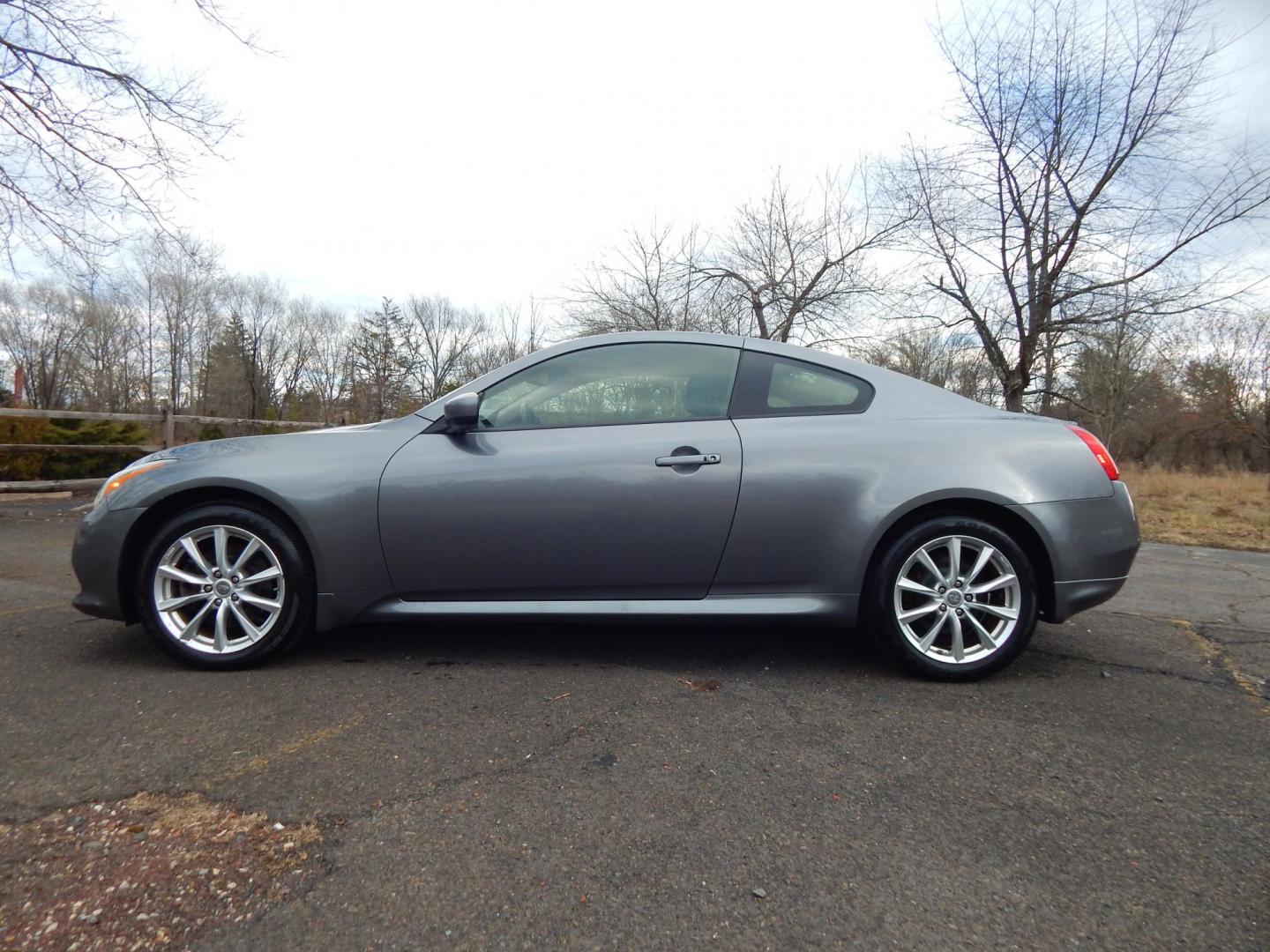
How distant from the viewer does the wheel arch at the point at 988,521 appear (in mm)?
3047

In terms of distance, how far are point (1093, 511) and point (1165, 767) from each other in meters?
1.08

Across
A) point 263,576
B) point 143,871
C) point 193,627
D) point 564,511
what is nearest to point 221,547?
point 263,576

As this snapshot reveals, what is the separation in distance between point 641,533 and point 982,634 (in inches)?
56.4

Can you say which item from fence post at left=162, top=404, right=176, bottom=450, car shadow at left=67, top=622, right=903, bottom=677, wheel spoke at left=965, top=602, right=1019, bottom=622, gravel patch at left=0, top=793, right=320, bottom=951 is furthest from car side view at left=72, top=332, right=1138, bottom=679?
fence post at left=162, top=404, right=176, bottom=450

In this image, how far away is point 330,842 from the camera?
71.3 inches

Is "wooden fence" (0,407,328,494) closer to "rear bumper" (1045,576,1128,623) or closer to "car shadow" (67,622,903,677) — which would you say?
"car shadow" (67,622,903,677)

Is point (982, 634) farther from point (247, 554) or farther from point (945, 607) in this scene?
point (247, 554)

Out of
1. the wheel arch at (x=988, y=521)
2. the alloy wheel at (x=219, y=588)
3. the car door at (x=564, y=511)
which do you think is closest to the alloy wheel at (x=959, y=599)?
the wheel arch at (x=988, y=521)

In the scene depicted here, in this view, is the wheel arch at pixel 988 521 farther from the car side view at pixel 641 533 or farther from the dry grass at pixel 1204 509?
the dry grass at pixel 1204 509

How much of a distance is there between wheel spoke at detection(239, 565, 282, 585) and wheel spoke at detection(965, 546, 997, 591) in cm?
283

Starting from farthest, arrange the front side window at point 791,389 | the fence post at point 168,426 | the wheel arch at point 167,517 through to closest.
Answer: the fence post at point 168,426
the front side window at point 791,389
the wheel arch at point 167,517

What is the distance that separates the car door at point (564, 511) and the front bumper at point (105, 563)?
1.09m

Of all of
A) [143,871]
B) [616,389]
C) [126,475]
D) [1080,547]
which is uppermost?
[616,389]

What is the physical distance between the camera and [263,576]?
10.1ft
